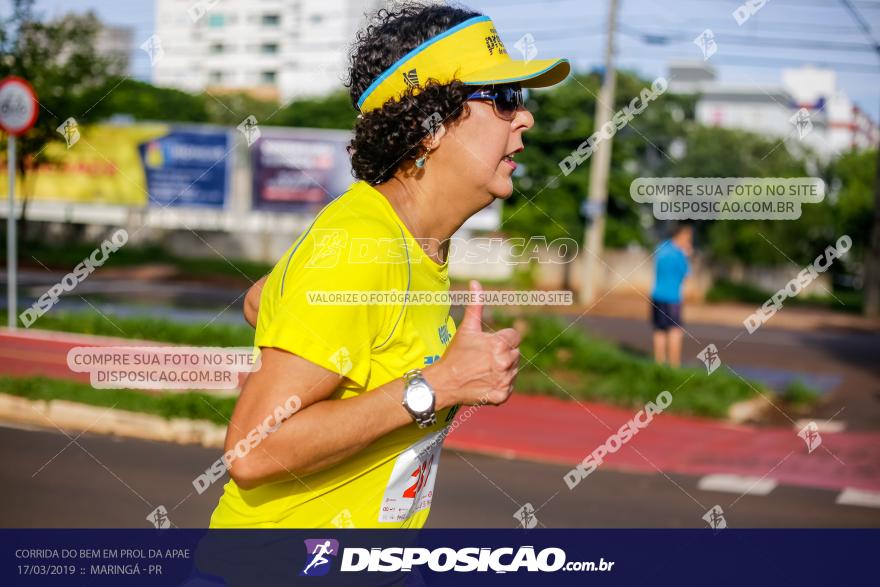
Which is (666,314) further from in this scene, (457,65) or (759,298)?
(759,298)

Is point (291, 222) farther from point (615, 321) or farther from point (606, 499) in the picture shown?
point (606, 499)

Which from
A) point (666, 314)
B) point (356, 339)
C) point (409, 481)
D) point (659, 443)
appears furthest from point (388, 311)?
point (666, 314)

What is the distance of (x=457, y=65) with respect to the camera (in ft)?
6.77

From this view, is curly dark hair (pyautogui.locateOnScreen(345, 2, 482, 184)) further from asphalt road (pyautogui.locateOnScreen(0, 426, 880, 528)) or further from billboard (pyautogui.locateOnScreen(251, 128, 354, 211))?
billboard (pyautogui.locateOnScreen(251, 128, 354, 211))

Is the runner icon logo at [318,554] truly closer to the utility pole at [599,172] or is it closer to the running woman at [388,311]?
the running woman at [388,311]

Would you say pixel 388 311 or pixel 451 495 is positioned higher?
pixel 451 495

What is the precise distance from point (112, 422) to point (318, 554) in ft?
22.6

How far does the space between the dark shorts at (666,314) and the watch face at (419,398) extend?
30.1 ft

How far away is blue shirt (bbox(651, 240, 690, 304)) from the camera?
10977mm

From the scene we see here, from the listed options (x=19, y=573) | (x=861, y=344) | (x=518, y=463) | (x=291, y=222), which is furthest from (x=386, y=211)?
(x=291, y=222)

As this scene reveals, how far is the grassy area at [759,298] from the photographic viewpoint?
2920 centimetres

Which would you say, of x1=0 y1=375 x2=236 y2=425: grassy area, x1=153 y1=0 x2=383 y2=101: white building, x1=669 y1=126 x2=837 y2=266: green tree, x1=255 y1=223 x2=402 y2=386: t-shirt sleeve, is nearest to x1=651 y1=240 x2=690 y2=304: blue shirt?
x1=0 y1=375 x2=236 y2=425: grassy area

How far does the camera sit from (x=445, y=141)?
6.89ft

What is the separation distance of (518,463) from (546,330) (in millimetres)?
4171
